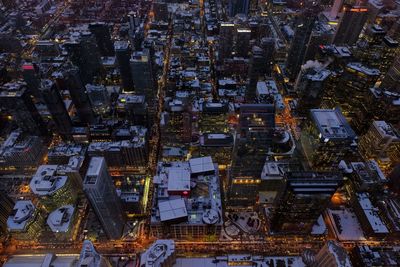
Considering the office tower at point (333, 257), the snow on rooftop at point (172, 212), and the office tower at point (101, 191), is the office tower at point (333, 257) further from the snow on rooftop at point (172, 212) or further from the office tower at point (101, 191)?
the office tower at point (101, 191)

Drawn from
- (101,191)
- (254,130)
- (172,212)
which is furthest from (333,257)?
(101,191)

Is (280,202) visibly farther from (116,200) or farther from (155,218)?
(116,200)

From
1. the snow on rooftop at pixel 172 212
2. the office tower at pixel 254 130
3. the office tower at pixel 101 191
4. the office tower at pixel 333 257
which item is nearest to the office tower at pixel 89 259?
the office tower at pixel 101 191

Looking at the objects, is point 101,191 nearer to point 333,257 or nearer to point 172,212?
point 172,212

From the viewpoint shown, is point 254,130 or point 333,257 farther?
point 254,130

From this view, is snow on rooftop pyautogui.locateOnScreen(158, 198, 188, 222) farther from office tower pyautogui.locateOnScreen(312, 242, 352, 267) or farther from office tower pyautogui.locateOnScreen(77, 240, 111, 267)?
office tower pyautogui.locateOnScreen(312, 242, 352, 267)

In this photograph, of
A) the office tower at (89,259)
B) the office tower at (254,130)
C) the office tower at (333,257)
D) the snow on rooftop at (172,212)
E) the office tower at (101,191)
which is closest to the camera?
the office tower at (89,259)

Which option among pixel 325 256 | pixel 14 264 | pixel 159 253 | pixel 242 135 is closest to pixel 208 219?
pixel 159 253

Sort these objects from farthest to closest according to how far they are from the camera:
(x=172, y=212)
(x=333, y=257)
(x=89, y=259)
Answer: (x=172, y=212)
(x=333, y=257)
(x=89, y=259)
